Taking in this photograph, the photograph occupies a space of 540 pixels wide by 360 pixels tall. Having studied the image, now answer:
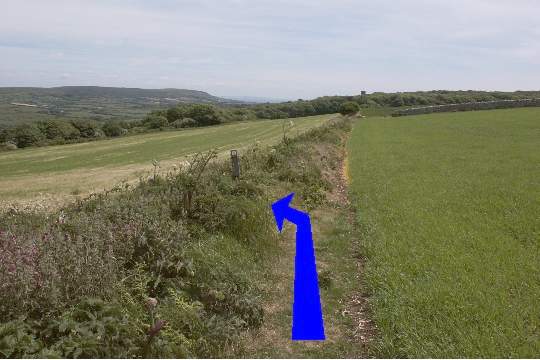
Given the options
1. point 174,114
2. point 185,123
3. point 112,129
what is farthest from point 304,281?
point 174,114

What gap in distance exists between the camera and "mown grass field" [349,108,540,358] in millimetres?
5043

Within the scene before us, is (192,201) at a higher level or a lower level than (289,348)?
higher

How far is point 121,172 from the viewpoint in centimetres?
2367

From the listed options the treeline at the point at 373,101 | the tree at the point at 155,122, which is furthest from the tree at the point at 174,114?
the treeline at the point at 373,101

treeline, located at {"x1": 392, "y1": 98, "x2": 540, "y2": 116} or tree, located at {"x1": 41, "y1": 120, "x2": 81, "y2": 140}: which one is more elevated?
treeline, located at {"x1": 392, "y1": 98, "x2": 540, "y2": 116}

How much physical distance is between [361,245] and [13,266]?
5.99m

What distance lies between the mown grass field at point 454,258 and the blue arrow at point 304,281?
2.58ft

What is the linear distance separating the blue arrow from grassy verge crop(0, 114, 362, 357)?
Answer: 340mm

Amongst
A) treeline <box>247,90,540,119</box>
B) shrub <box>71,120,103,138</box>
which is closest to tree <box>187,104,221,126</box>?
treeline <box>247,90,540,119</box>

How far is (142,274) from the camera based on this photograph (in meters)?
5.54

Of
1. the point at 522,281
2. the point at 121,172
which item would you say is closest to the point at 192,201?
the point at 522,281

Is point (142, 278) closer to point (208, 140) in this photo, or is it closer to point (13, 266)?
point (13, 266)

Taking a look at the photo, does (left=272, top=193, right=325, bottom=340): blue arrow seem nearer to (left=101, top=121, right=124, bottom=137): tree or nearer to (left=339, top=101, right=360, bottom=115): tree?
(left=101, top=121, right=124, bottom=137): tree

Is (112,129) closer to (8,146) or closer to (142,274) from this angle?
(8,146)
